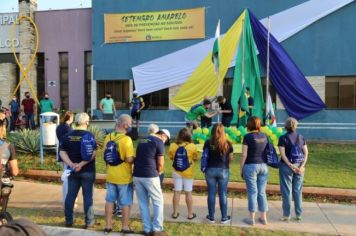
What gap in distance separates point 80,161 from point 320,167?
6.34m

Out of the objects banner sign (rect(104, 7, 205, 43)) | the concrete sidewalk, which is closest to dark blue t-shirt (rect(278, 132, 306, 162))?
the concrete sidewalk

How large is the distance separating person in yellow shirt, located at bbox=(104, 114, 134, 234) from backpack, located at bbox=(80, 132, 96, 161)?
268 millimetres

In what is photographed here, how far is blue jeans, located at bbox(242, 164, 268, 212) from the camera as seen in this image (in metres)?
6.08

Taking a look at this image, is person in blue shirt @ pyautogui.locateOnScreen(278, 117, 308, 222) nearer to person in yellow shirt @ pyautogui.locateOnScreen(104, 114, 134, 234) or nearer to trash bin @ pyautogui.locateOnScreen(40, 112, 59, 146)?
person in yellow shirt @ pyautogui.locateOnScreen(104, 114, 134, 234)

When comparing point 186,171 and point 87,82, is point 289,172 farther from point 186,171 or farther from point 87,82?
point 87,82

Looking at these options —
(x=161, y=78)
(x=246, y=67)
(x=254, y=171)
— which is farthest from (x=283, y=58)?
(x=254, y=171)

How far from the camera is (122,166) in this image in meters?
5.56

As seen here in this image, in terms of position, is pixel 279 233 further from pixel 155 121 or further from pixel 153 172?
pixel 155 121

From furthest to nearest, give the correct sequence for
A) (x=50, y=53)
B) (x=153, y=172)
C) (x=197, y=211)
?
(x=50, y=53)
(x=197, y=211)
(x=153, y=172)

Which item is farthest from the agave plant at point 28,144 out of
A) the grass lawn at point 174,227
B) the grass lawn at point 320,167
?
the grass lawn at point 174,227

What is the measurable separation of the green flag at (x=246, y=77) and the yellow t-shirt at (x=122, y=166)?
6.98 meters

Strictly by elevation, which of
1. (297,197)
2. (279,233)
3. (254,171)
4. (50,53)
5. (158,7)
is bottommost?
(279,233)

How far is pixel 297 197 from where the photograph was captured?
6.30 meters

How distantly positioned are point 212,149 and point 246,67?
708 centimetres
